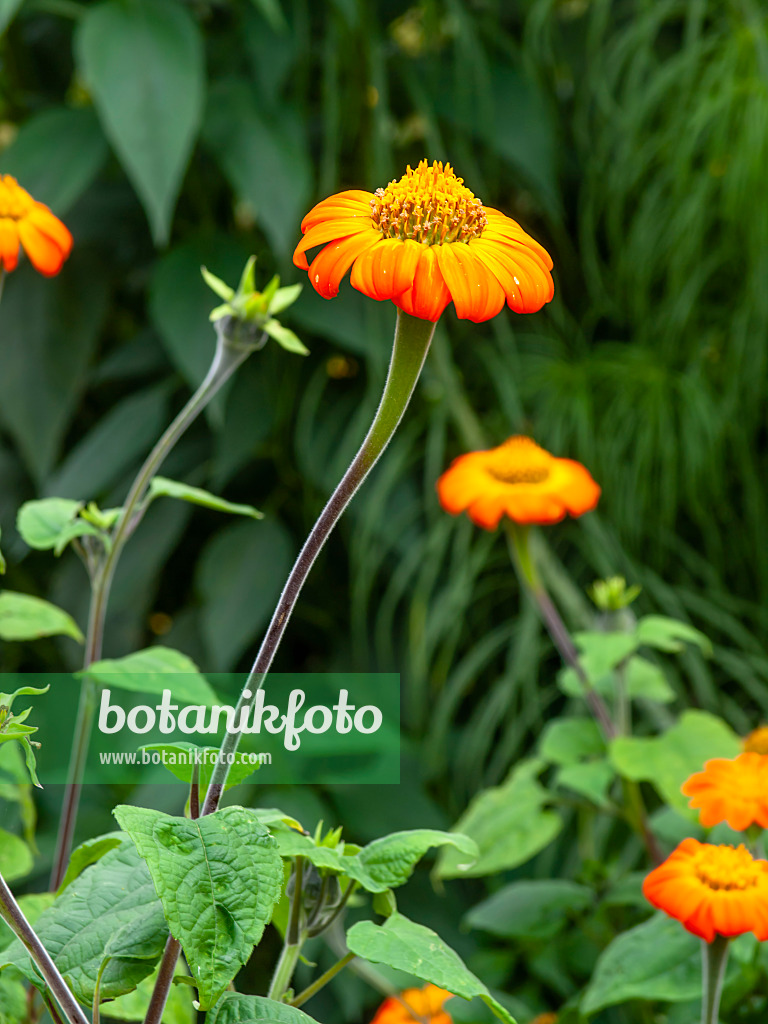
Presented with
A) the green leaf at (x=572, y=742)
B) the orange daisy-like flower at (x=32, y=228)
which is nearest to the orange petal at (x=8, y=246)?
the orange daisy-like flower at (x=32, y=228)

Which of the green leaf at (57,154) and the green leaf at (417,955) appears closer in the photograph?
the green leaf at (417,955)

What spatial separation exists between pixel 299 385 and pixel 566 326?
28 cm

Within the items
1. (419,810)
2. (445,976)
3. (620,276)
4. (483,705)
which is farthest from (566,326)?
(445,976)

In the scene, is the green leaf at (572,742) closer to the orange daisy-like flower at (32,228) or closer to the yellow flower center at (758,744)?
the yellow flower center at (758,744)

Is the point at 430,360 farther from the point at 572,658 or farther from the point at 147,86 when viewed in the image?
the point at 572,658

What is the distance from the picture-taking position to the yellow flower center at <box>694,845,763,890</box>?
0.30 m

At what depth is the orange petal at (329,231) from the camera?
211mm

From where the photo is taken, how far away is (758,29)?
83cm

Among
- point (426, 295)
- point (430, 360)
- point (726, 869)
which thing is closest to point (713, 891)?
point (726, 869)

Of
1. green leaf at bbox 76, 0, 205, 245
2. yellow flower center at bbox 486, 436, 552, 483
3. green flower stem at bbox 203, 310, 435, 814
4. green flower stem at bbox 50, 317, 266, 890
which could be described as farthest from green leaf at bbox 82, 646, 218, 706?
green leaf at bbox 76, 0, 205, 245

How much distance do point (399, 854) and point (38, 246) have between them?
0.75 ft

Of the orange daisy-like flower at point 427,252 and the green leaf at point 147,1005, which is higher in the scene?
the orange daisy-like flower at point 427,252

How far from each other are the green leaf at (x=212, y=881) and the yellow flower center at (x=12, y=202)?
0.73ft

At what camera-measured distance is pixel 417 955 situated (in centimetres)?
23
